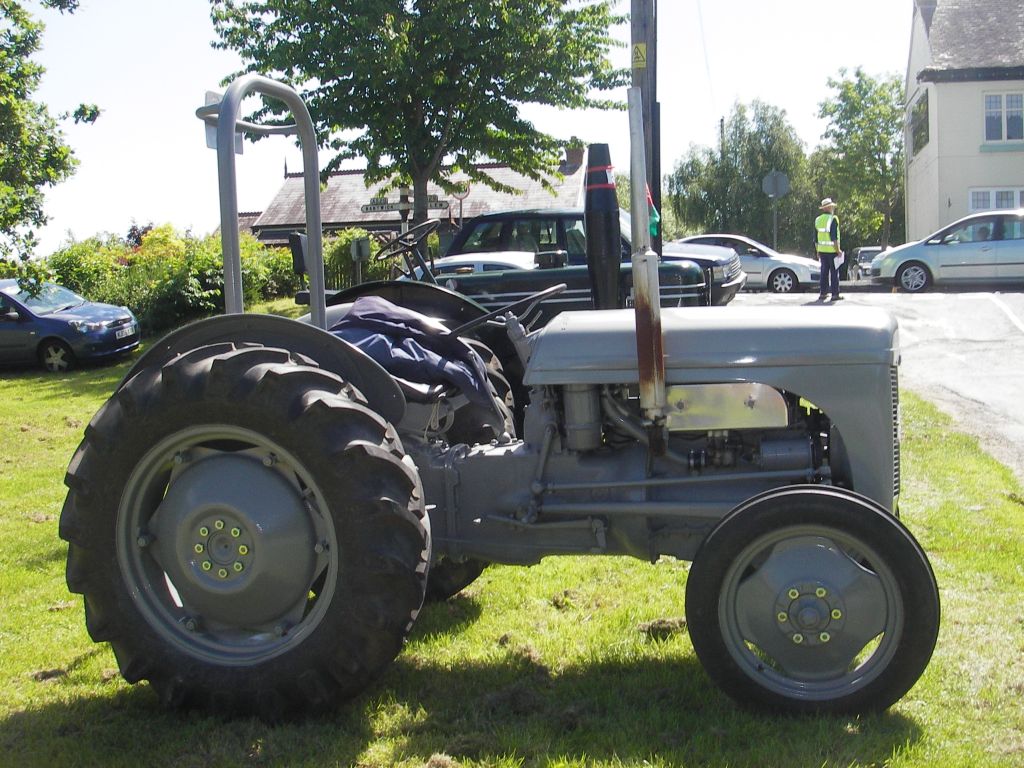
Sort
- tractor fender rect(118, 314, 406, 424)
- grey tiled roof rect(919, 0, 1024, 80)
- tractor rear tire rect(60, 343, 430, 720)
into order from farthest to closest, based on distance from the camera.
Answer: grey tiled roof rect(919, 0, 1024, 80)
tractor fender rect(118, 314, 406, 424)
tractor rear tire rect(60, 343, 430, 720)

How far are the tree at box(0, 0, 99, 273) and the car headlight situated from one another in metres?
2.83

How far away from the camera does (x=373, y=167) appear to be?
17312 mm

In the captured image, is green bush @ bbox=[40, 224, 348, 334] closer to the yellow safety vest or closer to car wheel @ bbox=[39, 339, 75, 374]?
car wheel @ bbox=[39, 339, 75, 374]

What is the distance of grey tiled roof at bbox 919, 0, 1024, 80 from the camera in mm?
32719

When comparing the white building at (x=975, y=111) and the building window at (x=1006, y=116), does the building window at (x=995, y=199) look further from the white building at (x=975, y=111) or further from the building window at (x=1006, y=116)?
the building window at (x=1006, y=116)

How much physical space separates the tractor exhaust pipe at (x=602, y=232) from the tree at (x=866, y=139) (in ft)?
137

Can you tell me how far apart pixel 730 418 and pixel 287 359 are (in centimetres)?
155

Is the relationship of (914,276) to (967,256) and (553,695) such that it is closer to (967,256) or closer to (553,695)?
(967,256)

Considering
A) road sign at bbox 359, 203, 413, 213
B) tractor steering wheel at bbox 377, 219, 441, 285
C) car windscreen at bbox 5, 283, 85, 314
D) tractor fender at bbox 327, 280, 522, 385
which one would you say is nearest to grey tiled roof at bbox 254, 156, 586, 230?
car windscreen at bbox 5, 283, 85, 314

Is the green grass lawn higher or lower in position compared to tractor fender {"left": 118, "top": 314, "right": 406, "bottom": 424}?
lower

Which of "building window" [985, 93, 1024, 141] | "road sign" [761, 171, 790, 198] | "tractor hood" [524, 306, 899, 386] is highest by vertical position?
"building window" [985, 93, 1024, 141]

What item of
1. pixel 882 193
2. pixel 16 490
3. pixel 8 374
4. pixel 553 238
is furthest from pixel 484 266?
pixel 882 193

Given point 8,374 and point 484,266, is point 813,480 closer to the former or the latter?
point 484,266

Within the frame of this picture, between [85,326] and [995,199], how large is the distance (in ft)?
91.5
